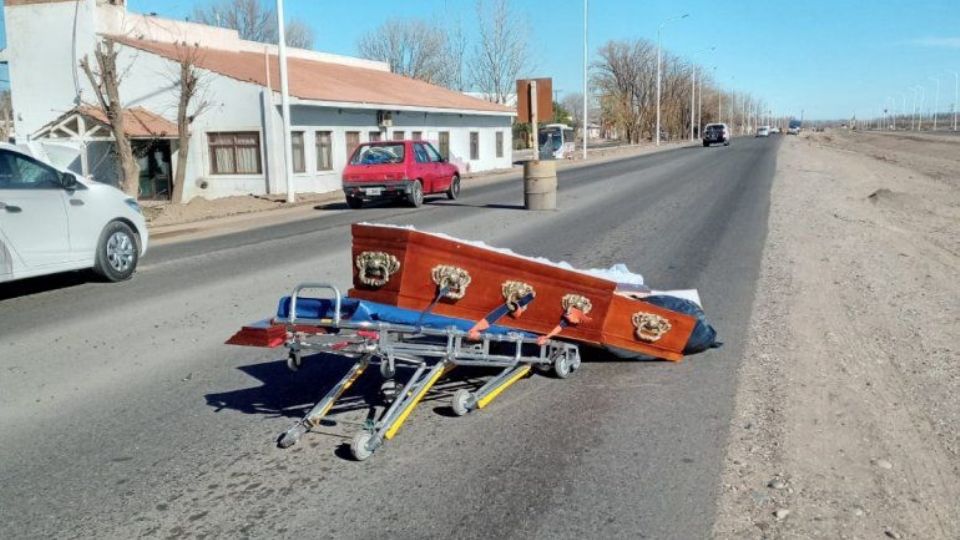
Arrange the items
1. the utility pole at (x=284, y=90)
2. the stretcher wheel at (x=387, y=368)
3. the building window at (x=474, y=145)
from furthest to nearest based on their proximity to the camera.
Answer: the building window at (x=474, y=145) → the utility pole at (x=284, y=90) → the stretcher wheel at (x=387, y=368)

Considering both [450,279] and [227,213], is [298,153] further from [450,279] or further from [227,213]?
[450,279]

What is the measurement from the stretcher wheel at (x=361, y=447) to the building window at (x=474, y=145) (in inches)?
1455

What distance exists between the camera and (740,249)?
1207 centimetres

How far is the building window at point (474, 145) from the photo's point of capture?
134 feet

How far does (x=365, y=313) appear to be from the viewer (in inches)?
186

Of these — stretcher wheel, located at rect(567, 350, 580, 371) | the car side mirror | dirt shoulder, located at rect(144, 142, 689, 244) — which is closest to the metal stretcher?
stretcher wheel, located at rect(567, 350, 580, 371)

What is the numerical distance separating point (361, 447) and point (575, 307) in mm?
1868

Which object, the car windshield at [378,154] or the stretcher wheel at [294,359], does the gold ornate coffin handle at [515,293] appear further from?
the car windshield at [378,154]

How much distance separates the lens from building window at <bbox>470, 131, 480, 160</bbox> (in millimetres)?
40812

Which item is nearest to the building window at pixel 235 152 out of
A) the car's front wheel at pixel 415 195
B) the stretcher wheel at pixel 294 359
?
the car's front wheel at pixel 415 195

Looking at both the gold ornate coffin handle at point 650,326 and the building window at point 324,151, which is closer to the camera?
the gold ornate coffin handle at point 650,326

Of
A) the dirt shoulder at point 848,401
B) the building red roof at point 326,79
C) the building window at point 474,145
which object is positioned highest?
the building red roof at point 326,79

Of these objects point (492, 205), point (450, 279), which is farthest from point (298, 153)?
point (450, 279)

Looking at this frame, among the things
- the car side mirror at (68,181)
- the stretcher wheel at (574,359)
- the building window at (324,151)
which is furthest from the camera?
the building window at (324,151)
